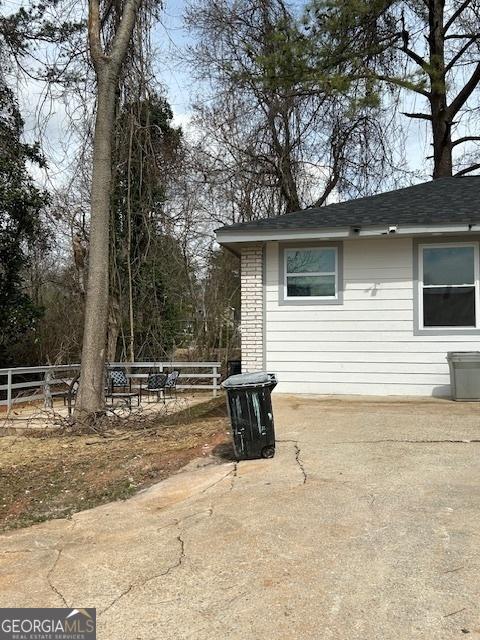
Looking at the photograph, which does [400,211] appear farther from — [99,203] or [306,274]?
[99,203]

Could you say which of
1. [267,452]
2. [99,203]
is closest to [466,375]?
[267,452]

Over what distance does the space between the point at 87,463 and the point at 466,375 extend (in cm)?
605

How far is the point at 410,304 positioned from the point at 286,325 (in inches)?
87.3

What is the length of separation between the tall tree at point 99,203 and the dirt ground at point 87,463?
3.27ft

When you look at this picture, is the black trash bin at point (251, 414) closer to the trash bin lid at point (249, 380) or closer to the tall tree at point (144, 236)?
the trash bin lid at point (249, 380)

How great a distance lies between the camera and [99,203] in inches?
377

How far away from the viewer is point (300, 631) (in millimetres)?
2826

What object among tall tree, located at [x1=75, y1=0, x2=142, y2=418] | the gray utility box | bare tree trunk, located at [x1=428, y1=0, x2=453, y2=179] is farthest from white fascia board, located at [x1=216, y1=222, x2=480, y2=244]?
bare tree trunk, located at [x1=428, y1=0, x2=453, y2=179]

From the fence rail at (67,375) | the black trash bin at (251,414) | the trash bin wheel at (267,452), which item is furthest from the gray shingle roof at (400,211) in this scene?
the trash bin wheel at (267,452)

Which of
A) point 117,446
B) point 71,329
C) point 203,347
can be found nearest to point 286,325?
point 117,446

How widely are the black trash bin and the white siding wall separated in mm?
4376

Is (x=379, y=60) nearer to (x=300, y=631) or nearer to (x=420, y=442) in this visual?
(x=420, y=442)

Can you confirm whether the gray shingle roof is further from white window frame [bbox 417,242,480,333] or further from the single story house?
white window frame [bbox 417,242,480,333]

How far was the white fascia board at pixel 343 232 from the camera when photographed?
935cm
